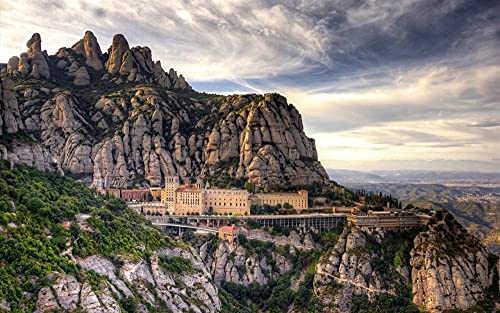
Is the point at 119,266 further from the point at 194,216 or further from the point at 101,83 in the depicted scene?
the point at 101,83

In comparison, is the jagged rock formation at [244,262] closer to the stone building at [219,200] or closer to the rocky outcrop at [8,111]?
the stone building at [219,200]

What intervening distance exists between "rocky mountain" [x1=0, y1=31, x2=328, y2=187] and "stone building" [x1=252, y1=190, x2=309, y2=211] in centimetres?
858

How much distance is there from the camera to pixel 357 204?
130 meters

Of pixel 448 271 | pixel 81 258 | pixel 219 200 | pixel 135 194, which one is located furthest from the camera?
pixel 135 194

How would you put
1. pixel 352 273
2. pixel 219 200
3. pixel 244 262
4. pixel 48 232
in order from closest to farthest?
pixel 48 232
pixel 352 273
pixel 244 262
pixel 219 200

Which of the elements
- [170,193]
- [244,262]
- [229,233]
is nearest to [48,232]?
[244,262]

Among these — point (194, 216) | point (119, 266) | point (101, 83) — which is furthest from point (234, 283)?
point (101, 83)

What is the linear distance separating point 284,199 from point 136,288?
213ft

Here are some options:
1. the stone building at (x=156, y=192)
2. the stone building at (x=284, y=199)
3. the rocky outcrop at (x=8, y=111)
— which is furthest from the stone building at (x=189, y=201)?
the rocky outcrop at (x=8, y=111)

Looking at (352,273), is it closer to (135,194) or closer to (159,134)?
(135,194)

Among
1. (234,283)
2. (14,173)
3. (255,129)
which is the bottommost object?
(234,283)

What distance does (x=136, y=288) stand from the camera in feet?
237

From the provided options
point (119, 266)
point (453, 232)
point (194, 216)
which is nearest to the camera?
point (119, 266)

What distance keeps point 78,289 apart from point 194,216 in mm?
68529
